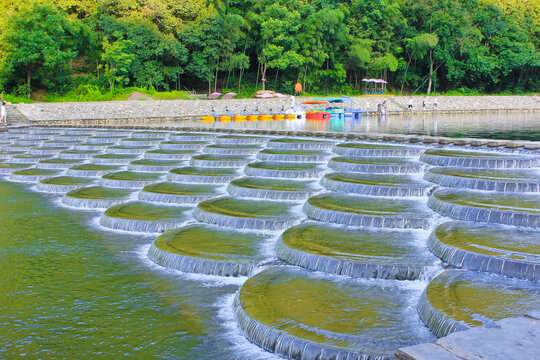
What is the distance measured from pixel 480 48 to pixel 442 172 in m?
48.5

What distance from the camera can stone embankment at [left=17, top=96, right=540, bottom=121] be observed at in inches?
1550

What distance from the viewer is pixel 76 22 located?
44562 millimetres

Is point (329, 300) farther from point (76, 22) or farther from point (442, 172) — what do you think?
point (76, 22)

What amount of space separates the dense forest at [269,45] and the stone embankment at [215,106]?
3.96m

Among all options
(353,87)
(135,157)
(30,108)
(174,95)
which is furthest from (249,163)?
(353,87)

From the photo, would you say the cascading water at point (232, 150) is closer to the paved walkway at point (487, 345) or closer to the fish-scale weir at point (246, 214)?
the fish-scale weir at point (246, 214)

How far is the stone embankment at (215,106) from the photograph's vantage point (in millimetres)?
39375

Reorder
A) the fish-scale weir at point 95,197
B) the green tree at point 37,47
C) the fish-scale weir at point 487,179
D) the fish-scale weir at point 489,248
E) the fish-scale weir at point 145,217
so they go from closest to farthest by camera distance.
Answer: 1. the fish-scale weir at point 489,248
2. the fish-scale weir at point 145,217
3. the fish-scale weir at point 487,179
4. the fish-scale weir at point 95,197
5. the green tree at point 37,47

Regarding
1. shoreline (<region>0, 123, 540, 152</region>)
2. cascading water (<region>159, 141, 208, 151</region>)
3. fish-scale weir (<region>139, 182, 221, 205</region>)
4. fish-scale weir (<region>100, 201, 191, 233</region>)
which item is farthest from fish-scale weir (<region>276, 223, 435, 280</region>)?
cascading water (<region>159, 141, 208, 151</region>)

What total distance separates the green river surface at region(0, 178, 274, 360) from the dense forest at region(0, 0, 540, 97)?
109 ft

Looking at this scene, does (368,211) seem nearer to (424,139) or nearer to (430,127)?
(424,139)

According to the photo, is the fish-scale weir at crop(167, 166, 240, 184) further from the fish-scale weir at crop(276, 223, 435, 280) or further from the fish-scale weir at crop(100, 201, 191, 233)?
the fish-scale weir at crop(276, 223, 435, 280)

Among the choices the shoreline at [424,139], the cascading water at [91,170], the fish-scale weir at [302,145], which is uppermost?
the shoreline at [424,139]

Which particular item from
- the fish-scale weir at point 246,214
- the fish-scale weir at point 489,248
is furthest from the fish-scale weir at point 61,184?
the fish-scale weir at point 489,248
